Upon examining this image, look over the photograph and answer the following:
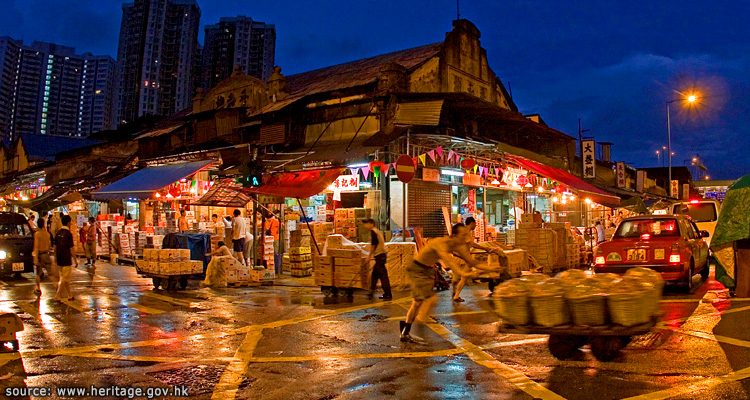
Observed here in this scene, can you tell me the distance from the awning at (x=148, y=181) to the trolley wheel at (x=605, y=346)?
51.1 feet

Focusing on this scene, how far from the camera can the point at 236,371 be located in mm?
6633

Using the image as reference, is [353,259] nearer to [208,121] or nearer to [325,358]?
[325,358]

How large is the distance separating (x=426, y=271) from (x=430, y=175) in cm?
1088

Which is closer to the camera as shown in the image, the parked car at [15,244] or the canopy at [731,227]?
the canopy at [731,227]

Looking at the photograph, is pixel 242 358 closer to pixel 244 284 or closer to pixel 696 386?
pixel 696 386

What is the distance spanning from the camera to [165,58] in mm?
77562

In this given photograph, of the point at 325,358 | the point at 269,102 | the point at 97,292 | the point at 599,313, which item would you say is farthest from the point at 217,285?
the point at 269,102

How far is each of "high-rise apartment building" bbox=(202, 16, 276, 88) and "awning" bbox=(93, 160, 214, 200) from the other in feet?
178

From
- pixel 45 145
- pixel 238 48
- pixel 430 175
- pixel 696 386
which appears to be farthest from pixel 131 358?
pixel 238 48

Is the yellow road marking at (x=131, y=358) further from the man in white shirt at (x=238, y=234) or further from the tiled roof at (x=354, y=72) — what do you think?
the tiled roof at (x=354, y=72)

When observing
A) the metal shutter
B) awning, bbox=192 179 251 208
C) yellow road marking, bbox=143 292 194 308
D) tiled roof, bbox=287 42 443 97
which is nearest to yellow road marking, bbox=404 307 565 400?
yellow road marking, bbox=143 292 194 308

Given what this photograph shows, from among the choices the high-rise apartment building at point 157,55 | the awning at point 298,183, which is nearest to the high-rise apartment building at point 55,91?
the high-rise apartment building at point 157,55

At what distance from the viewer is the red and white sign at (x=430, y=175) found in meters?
18.7

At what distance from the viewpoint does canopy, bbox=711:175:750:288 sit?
11.2 m
